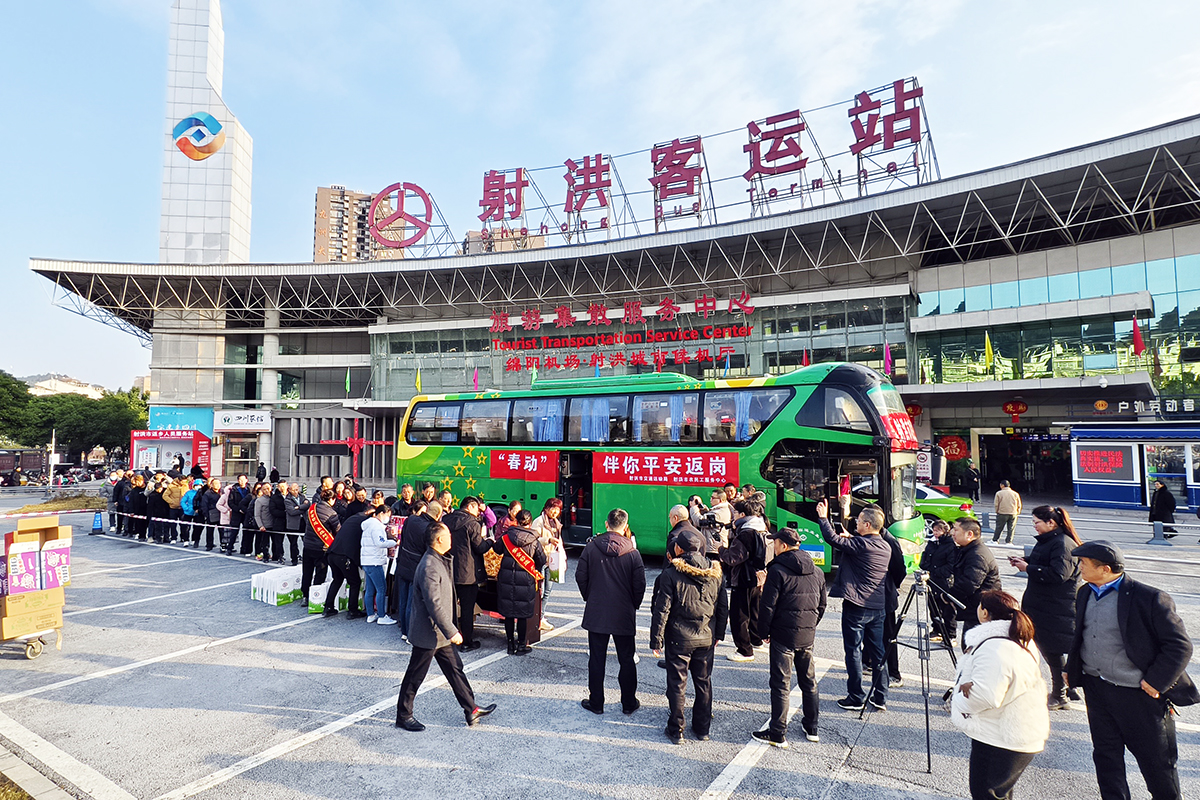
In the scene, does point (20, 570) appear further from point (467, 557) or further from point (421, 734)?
point (421, 734)

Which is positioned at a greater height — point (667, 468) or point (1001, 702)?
point (667, 468)

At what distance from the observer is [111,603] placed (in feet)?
30.9

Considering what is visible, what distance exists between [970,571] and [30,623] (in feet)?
34.4

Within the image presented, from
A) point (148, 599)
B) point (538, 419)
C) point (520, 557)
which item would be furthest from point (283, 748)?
point (538, 419)

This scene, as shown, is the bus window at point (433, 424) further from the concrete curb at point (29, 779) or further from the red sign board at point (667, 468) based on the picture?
the concrete curb at point (29, 779)

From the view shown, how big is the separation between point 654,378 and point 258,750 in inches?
370

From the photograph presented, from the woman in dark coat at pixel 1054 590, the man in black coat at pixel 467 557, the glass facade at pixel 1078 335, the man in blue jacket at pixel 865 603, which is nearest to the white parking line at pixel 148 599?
the man in black coat at pixel 467 557

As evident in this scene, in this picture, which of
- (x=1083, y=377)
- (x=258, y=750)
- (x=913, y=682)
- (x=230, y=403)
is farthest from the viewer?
(x=230, y=403)

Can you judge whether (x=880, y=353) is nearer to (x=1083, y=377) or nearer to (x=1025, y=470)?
(x=1083, y=377)

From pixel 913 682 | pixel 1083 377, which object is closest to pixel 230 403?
pixel 913 682

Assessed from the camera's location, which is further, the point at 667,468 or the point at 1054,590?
the point at 667,468

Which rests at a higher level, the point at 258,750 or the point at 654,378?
the point at 654,378

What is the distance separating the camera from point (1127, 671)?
3.69 metres

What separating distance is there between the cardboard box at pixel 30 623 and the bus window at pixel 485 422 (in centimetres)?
835
